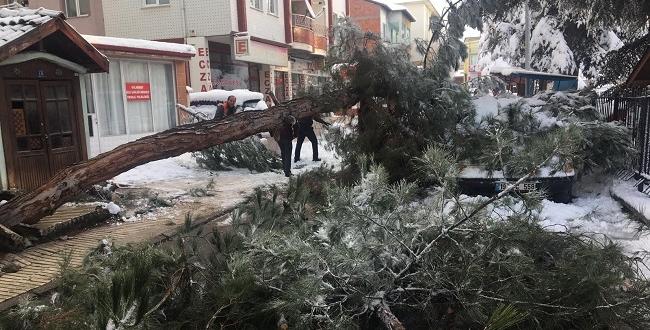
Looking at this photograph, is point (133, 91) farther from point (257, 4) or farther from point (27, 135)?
point (257, 4)

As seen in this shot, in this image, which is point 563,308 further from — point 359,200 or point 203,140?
point 203,140

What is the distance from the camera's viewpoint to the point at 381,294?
2852 mm

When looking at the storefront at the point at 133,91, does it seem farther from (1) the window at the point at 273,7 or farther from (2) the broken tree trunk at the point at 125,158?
(1) the window at the point at 273,7

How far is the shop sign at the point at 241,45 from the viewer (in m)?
19.6

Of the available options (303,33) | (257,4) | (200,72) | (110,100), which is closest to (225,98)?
(110,100)

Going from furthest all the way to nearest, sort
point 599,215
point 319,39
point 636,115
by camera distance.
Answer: point 319,39
point 636,115
point 599,215

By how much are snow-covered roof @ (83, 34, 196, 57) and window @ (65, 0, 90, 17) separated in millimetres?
8573

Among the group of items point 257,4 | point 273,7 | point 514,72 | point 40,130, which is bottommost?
point 40,130

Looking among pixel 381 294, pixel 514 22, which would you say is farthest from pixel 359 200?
pixel 514 22

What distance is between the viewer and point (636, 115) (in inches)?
339

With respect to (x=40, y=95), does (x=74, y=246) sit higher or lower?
lower

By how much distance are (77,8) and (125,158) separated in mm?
17241

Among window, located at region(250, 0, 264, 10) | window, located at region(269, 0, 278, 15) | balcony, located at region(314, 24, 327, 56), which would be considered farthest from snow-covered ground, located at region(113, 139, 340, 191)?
balcony, located at region(314, 24, 327, 56)

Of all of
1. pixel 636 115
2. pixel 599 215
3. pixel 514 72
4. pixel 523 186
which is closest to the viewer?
pixel 523 186
